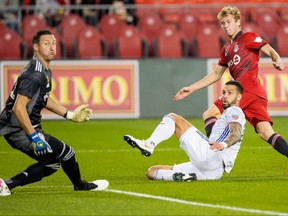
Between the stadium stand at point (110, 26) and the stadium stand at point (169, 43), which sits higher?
the stadium stand at point (110, 26)

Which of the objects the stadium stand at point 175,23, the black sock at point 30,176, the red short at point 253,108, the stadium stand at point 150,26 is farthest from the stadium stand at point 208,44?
the black sock at point 30,176

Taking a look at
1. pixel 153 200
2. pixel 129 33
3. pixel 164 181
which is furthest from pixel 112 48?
pixel 153 200

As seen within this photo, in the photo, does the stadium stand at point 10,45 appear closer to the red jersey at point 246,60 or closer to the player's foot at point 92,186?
the red jersey at point 246,60

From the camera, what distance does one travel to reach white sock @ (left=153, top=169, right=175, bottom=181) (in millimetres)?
11215

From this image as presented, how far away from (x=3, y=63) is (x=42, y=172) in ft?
32.6

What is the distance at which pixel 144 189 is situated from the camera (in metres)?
10.4

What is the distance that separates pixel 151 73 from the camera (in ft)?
66.0

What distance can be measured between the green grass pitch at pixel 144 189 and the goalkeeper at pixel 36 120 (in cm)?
23

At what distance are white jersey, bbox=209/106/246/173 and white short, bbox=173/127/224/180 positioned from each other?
0.08m

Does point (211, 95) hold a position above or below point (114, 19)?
below

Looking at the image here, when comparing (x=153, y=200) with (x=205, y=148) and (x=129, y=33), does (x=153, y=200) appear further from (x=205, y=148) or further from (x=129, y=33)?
(x=129, y=33)

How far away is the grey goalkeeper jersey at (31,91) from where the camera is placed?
31.8 ft

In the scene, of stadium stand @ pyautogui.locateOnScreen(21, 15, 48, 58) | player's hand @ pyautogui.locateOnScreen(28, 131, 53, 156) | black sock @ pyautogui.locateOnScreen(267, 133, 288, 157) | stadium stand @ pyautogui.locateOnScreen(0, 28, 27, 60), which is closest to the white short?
black sock @ pyautogui.locateOnScreen(267, 133, 288, 157)

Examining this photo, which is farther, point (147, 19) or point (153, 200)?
point (147, 19)
